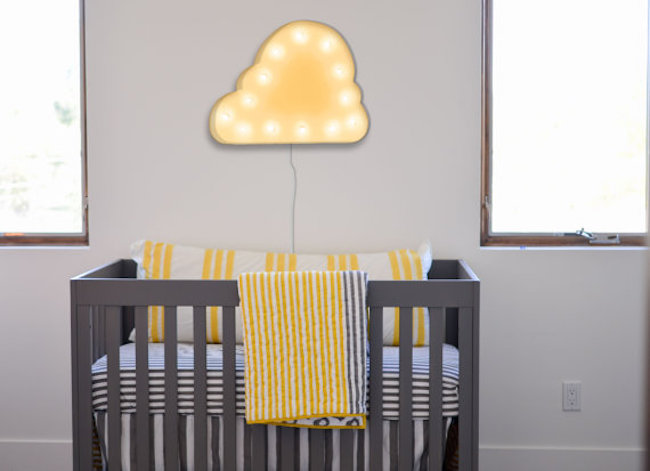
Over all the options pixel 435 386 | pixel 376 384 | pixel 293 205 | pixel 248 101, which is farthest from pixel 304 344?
pixel 248 101

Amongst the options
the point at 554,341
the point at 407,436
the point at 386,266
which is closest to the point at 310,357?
the point at 407,436

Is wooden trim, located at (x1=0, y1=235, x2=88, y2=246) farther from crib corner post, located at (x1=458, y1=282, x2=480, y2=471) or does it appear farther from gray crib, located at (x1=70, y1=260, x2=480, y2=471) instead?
crib corner post, located at (x1=458, y1=282, x2=480, y2=471)

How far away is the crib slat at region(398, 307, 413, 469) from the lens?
67.1 inches

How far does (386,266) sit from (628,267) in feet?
2.71

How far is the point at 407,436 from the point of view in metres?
1.73

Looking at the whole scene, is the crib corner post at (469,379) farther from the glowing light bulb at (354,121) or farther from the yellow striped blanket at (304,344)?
the glowing light bulb at (354,121)

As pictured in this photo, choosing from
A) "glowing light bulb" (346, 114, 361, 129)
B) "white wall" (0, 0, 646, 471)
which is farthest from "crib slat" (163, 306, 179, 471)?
"glowing light bulb" (346, 114, 361, 129)

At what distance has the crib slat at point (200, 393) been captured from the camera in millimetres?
1733

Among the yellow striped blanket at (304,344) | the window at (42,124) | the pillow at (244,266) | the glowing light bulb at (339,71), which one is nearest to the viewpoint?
the yellow striped blanket at (304,344)

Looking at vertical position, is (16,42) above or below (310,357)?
above

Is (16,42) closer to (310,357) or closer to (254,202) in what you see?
(254,202)

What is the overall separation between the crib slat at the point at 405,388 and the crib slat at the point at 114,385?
722 mm

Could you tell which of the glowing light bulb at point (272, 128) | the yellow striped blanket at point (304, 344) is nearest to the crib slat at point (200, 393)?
the yellow striped blanket at point (304, 344)

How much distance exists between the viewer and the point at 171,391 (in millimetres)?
1749
